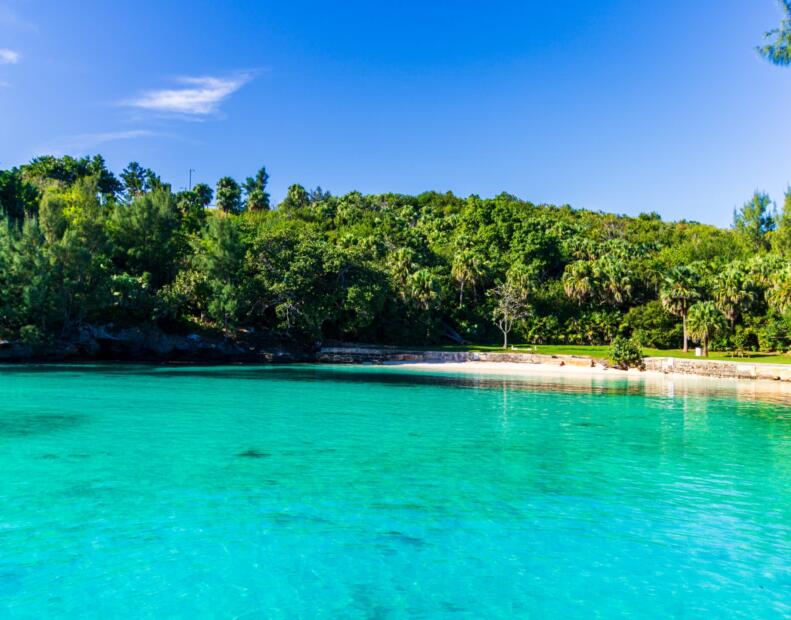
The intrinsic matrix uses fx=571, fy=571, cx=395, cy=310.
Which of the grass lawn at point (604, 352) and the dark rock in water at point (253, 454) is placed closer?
the dark rock in water at point (253, 454)

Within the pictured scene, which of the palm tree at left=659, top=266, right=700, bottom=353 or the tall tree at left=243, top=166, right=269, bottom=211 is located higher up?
the tall tree at left=243, top=166, right=269, bottom=211

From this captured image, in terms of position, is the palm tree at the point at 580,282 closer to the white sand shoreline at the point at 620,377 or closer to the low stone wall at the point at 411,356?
the low stone wall at the point at 411,356

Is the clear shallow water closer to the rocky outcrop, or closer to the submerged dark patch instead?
the submerged dark patch

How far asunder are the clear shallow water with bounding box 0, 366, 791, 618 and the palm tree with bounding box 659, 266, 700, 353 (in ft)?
135

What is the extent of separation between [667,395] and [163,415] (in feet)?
95.2

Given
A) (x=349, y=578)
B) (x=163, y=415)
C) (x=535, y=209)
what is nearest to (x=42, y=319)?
(x=163, y=415)

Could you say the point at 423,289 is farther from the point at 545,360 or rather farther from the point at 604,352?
the point at 604,352

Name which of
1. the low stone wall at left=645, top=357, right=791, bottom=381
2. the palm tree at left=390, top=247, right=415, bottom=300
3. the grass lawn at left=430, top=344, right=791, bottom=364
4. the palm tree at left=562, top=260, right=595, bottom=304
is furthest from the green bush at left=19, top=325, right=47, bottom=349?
the palm tree at left=562, top=260, right=595, bottom=304

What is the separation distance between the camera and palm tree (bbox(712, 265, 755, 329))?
63.3m

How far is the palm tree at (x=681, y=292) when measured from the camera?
2474 inches

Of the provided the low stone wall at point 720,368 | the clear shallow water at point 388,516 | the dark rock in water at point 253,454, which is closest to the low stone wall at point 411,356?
the low stone wall at point 720,368

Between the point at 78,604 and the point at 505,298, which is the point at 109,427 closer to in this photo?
the point at 78,604

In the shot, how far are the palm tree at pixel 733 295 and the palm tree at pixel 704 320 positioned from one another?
3634mm

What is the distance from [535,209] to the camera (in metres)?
128
